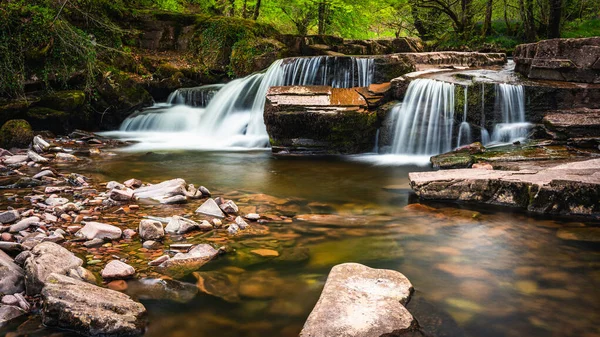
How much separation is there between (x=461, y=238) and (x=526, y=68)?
760cm

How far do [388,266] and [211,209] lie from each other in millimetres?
2135

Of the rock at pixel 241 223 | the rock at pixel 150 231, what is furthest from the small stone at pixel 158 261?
the rock at pixel 241 223

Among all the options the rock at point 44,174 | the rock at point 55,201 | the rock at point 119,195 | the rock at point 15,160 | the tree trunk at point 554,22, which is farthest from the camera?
the tree trunk at point 554,22

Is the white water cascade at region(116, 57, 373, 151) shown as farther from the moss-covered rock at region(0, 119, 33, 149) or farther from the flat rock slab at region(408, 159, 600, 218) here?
the flat rock slab at region(408, 159, 600, 218)

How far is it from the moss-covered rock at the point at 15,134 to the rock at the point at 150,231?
6.95 m

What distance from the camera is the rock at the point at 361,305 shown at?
2.50m

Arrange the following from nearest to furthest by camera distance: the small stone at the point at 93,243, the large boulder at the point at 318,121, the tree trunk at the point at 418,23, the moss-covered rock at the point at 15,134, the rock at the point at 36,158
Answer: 1. the small stone at the point at 93,243
2. the rock at the point at 36,158
3. the moss-covered rock at the point at 15,134
4. the large boulder at the point at 318,121
5. the tree trunk at the point at 418,23

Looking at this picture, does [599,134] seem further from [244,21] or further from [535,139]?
[244,21]

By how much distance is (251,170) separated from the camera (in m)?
7.95

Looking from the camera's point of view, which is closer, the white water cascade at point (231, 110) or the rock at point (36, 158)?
the rock at point (36, 158)

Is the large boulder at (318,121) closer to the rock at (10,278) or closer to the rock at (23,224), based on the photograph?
the rock at (23,224)

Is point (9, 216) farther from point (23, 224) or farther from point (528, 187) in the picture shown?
point (528, 187)

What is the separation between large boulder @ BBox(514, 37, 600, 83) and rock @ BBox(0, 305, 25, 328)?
33.5 ft

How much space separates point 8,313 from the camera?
2568mm
